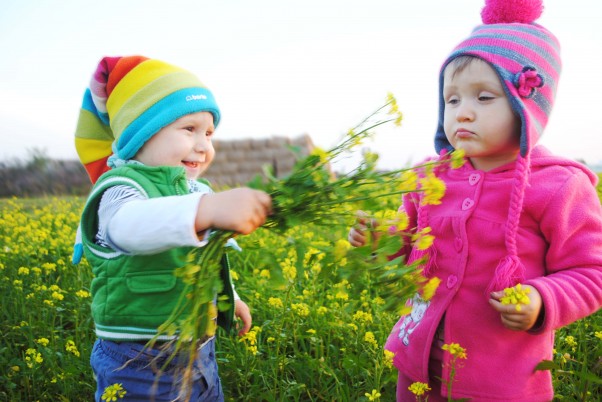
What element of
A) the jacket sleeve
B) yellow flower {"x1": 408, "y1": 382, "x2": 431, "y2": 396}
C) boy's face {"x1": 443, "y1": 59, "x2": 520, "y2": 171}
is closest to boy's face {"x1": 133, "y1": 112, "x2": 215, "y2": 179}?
boy's face {"x1": 443, "y1": 59, "x2": 520, "y2": 171}

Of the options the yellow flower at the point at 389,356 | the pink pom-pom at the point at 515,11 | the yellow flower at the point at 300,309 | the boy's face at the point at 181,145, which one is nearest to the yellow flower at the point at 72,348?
the yellow flower at the point at 300,309

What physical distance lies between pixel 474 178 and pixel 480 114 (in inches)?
9.7

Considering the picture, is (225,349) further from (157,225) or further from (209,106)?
(157,225)

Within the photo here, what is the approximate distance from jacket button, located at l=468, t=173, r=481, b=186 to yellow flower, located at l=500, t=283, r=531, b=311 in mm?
428

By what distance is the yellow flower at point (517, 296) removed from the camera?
1.55 meters

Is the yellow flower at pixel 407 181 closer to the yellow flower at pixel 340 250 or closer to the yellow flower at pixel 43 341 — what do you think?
the yellow flower at pixel 340 250

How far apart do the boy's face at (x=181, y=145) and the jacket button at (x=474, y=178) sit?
942mm

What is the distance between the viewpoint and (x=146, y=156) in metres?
1.84

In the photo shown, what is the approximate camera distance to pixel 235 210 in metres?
1.29

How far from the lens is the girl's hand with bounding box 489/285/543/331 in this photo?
1.60 m

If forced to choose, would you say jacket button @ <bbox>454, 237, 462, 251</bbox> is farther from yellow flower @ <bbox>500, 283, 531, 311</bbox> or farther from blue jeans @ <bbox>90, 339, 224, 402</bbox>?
blue jeans @ <bbox>90, 339, 224, 402</bbox>

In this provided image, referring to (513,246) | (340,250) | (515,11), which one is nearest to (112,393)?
(340,250)

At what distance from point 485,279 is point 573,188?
1.32 feet

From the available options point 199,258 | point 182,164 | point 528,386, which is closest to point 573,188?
point 528,386
